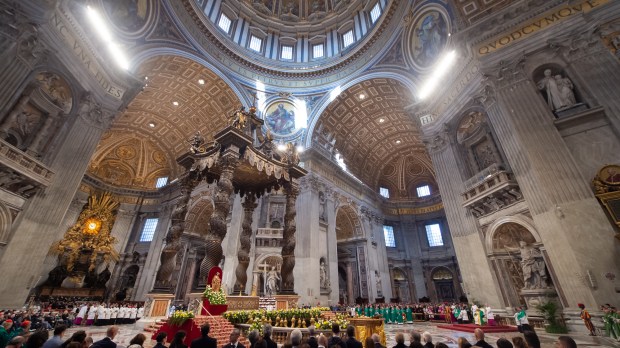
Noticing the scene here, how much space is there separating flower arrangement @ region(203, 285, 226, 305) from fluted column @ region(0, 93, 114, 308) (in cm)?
639

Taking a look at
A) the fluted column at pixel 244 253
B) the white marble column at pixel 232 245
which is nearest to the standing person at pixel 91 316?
the white marble column at pixel 232 245

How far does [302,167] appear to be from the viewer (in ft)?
41.5

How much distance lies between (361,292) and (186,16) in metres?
21.1

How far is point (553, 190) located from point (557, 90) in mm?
3612

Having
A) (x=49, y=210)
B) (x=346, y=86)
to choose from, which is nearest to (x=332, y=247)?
(x=346, y=86)

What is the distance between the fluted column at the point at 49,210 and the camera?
7859 mm

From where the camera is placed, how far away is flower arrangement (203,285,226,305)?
20.6 feet

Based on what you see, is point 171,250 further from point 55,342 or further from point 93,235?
point 93,235

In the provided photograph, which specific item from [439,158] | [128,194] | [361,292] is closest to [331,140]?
[439,158]

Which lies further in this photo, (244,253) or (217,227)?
(244,253)

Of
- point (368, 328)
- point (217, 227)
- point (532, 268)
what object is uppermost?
point (217, 227)

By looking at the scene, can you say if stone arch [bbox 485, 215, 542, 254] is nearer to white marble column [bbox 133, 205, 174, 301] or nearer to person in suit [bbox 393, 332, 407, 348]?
person in suit [bbox 393, 332, 407, 348]

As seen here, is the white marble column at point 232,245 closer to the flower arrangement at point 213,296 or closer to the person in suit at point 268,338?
the flower arrangement at point 213,296

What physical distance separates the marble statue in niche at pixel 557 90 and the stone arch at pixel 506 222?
3.75m
